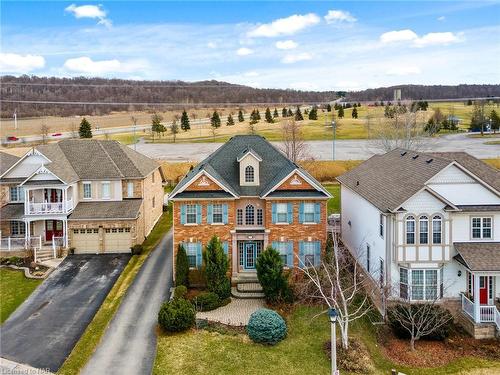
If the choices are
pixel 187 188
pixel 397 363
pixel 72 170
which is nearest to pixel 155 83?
pixel 72 170

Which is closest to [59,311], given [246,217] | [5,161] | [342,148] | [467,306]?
[246,217]

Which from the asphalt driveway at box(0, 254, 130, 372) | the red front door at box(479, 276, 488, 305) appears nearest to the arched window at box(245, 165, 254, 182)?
the asphalt driveway at box(0, 254, 130, 372)

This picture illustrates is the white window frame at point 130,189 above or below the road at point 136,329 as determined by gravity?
above

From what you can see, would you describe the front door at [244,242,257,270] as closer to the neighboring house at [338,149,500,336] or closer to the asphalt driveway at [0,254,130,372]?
the neighboring house at [338,149,500,336]

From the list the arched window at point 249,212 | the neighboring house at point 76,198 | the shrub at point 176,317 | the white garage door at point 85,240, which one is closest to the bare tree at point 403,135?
the neighboring house at point 76,198

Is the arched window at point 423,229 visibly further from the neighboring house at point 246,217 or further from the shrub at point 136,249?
the shrub at point 136,249

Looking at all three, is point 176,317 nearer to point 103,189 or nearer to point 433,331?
point 433,331
